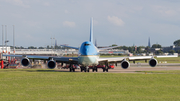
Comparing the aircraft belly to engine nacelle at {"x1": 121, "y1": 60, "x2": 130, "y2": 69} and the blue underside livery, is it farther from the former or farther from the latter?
engine nacelle at {"x1": 121, "y1": 60, "x2": 130, "y2": 69}

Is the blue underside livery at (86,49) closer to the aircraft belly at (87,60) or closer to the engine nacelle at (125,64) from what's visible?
the aircraft belly at (87,60)

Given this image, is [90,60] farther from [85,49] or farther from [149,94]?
[149,94]

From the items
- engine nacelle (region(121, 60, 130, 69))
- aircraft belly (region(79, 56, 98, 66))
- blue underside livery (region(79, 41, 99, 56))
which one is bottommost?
engine nacelle (region(121, 60, 130, 69))

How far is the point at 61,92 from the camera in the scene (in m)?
20.0

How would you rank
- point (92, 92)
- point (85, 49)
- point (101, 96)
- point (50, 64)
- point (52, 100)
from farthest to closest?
point (50, 64) → point (85, 49) → point (92, 92) → point (101, 96) → point (52, 100)

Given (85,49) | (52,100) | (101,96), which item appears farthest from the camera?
(85,49)

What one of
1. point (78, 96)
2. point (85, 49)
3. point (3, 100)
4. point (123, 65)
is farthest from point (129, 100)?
point (123, 65)

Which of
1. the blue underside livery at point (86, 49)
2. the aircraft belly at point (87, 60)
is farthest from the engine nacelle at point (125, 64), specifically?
the blue underside livery at point (86, 49)

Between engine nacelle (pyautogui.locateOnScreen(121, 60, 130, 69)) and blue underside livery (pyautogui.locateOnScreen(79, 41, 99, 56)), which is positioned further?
engine nacelle (pyautogui.locateOnScreen(121, 60, 130, 69))

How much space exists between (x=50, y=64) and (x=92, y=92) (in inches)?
957

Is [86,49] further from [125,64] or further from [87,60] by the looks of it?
[125,64]

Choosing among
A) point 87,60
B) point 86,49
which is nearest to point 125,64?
point 87,60

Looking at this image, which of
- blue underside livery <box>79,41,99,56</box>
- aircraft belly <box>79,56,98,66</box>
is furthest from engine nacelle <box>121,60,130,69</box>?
blue underside livery <box>79,41,99,56</box>

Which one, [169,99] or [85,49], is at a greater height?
[85,49]
